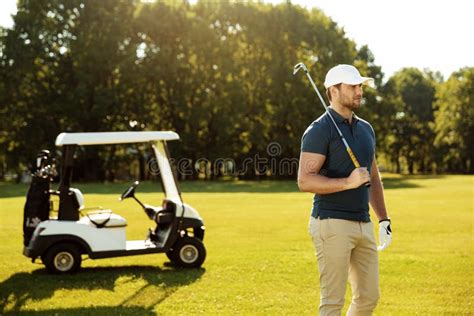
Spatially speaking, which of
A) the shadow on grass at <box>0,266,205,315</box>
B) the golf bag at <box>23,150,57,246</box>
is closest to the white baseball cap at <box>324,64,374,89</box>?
the shadow on grass at <box>0,266,205,315</box>

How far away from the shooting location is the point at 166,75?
52031 mm

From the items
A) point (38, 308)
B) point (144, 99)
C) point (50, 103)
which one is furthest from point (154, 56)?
point (38, 308)

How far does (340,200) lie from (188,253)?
20.8 feet

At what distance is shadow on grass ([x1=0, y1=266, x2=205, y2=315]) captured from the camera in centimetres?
807

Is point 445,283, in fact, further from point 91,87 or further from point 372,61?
point 372,61

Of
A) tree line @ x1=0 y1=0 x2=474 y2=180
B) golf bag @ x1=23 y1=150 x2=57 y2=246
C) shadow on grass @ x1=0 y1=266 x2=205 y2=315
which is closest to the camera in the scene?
shadow on grass @ x1=0 y1=266 x2=205 y2=315

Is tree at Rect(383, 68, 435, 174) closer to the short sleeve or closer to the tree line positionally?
the tree line

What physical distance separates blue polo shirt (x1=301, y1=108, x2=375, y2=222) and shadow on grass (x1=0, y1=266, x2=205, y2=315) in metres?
3.53

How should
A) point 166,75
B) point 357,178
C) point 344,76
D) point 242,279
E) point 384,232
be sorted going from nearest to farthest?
point 357,178 → point 344,76 → point 384,232 → point 242,279 → point 166,75

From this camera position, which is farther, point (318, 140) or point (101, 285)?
point (101, 285)

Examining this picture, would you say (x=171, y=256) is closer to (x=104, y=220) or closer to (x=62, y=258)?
(x=104, y=220)

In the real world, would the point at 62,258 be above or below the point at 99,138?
below

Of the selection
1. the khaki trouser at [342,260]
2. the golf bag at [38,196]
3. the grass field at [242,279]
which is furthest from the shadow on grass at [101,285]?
the khaki trouser at [342,260]

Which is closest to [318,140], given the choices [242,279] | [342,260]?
[342,260]
